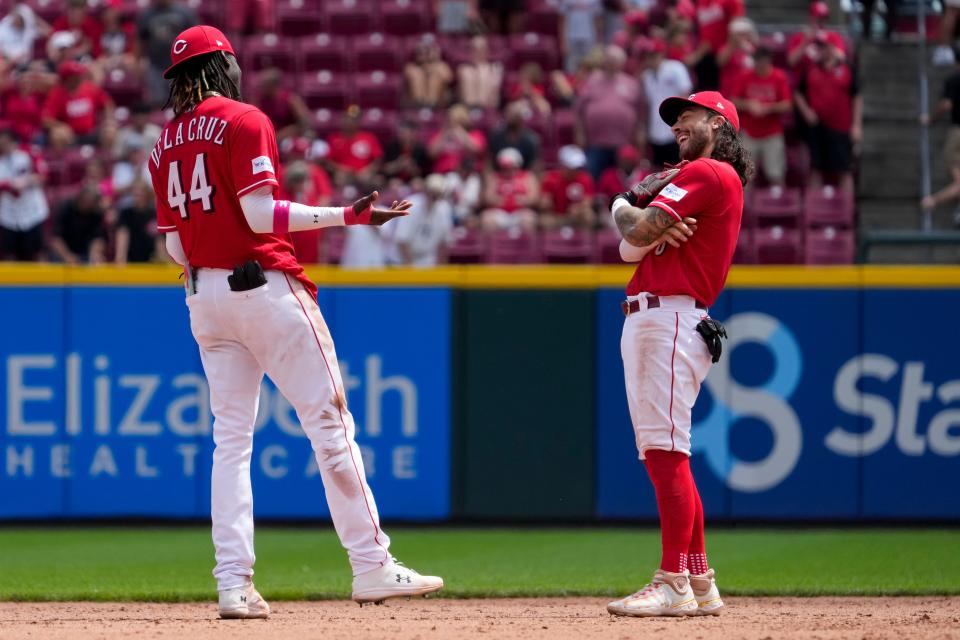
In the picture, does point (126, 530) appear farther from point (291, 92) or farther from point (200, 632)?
point (291, 92)

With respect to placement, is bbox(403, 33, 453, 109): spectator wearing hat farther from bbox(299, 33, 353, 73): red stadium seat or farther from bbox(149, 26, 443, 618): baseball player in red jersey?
bbox(149, 26, 443, 618): baseball player in red jersey

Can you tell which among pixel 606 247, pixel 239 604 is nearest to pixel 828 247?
pixel 606 247

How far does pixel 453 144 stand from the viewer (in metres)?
13.5

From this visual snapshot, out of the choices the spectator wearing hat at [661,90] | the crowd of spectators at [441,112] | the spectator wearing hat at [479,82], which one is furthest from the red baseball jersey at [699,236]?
the spectator wearing hat at [479,82]

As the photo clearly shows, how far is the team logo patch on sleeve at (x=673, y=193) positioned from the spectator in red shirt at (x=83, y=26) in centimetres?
1179

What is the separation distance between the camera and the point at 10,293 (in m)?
9.15

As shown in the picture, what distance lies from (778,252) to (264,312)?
25.5 ft

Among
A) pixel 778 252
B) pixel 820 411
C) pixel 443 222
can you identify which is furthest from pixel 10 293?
pixel 778 252

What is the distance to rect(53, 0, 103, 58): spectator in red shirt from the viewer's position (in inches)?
629

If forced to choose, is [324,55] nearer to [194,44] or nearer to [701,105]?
[194,44]

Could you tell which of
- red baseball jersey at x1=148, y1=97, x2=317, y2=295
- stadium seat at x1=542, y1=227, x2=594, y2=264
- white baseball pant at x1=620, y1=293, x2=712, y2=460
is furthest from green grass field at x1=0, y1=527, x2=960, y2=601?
stadium seat at x1=542, y1=227, x2=594, y2=264

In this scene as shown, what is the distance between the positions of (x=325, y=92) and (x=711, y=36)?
401 centimetres

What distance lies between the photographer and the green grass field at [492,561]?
6.63m

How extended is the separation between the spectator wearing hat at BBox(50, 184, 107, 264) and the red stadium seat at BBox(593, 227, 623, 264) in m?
4.02
